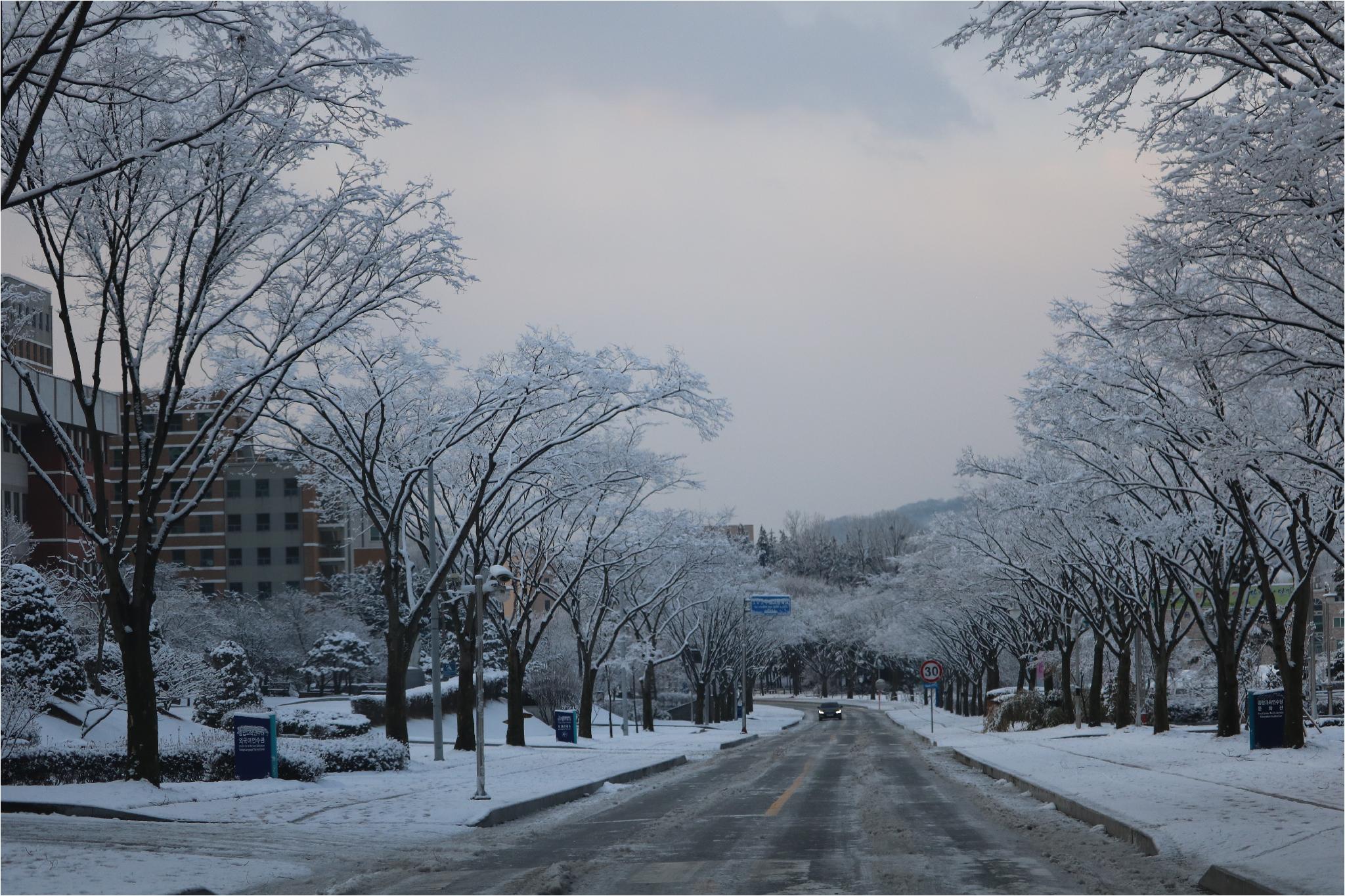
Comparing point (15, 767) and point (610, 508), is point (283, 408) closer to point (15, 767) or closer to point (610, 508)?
point (15, 767)

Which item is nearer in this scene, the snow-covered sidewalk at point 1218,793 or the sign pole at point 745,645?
the snow-covered sidewalk at point 1218,793

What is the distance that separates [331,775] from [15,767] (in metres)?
5.41

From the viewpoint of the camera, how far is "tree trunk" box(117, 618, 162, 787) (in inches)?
679

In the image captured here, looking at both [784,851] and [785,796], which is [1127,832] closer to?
[784,851]

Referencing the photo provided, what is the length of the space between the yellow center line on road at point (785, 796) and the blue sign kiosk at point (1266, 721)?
855cm

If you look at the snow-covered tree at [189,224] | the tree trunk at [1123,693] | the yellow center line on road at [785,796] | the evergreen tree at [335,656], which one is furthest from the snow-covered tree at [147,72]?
the evergreen tree at [335,656]

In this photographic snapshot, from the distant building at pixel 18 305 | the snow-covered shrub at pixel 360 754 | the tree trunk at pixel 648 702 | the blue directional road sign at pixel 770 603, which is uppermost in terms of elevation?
the distant building at pixel 18 305

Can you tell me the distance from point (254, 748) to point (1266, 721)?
1845 centimetres

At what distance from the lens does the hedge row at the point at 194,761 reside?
60.1 feet

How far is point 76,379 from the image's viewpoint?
55.4 feet

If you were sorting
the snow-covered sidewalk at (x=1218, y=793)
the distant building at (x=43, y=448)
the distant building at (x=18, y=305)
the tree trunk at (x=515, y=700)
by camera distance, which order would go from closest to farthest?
the snow-covered sidewalk at (x=1218, y=793) < the distant building at (x=18, y=305) < the tree trunk at (x=515, y=700) < the distant building at (x=43, y=448)

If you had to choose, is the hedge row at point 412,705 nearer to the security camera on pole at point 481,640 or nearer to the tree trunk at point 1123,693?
the tree trunk at point 1123,693

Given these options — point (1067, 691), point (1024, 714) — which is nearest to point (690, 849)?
point (1067, 691)

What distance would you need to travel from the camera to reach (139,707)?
17.4 meters
